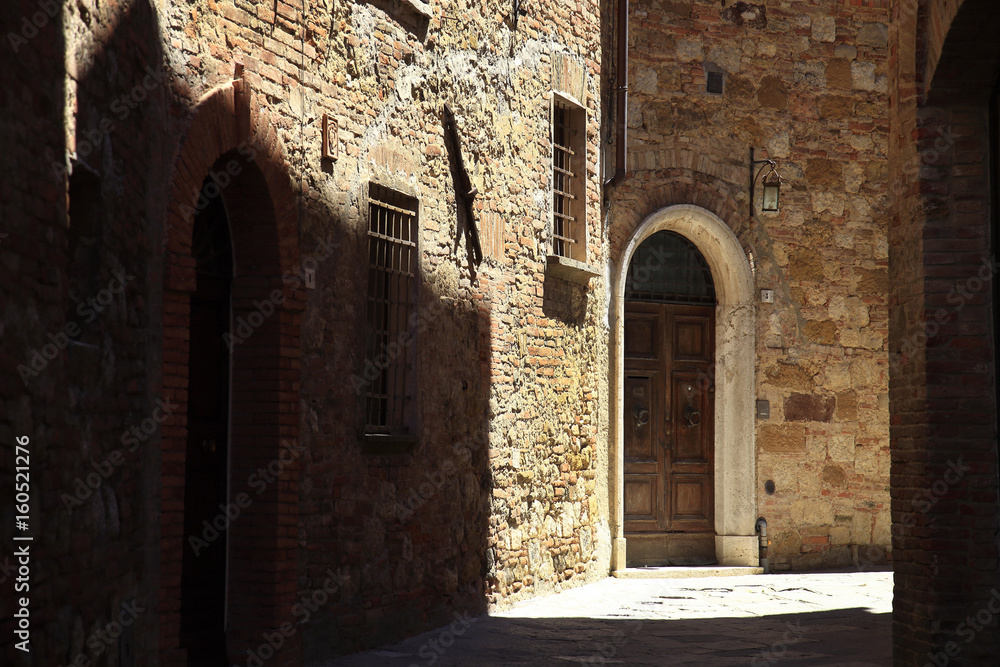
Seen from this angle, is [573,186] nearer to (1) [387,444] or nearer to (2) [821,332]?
(2) [821,332]

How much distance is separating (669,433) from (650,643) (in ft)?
14.7

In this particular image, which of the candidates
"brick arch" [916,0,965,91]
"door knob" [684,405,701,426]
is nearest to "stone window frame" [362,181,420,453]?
"brick arch" [916,0,965,91]

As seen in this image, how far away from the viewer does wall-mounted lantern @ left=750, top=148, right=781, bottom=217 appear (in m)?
12.0

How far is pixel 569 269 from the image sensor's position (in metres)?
10.7

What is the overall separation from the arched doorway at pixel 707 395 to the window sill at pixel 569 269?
2.99 feet

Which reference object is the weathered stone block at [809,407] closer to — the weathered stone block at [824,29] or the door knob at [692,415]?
the door knob at [692,415]

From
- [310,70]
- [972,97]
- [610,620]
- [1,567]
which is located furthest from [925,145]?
[1,567]

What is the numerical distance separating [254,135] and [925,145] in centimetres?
394

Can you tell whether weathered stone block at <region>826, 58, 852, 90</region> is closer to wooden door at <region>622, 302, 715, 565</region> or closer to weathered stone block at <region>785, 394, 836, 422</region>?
wooden door at <region>622, 302, 715, 565</region>

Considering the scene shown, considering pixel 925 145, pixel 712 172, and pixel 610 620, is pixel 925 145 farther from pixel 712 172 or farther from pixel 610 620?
pixel 712 172

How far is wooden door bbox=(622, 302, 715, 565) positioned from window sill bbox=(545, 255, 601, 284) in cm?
124

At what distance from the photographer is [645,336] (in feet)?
40.4

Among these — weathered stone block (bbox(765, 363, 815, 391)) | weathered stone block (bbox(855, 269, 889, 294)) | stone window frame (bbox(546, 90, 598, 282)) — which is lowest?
weathered stone block (bbox(765, 363, 815, 391))

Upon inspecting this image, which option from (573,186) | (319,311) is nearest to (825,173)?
(573,186)
